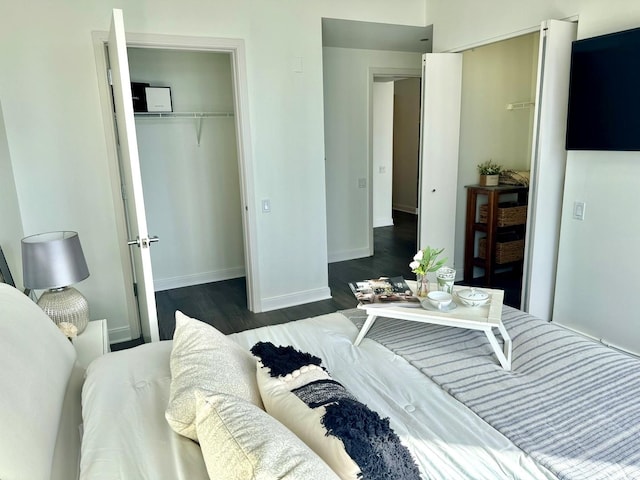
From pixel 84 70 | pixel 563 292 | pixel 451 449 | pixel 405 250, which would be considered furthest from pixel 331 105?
pixel 451 449

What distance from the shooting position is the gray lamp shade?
217cm

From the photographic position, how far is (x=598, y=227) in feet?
9.29

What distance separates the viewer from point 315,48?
3654mm

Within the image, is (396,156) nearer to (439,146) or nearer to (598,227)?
(439,146)

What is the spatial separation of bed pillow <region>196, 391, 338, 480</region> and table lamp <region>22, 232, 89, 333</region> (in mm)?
1552

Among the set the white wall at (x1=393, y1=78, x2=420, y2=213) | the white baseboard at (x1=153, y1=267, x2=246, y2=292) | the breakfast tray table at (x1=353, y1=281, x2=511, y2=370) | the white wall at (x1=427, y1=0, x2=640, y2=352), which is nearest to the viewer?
the breakfast tray table at (x1=353, y1=281, x2=511, y2=370)

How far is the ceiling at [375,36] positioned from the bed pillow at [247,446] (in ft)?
11.6

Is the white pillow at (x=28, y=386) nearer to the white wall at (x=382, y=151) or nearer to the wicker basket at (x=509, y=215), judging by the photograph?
the wicker basket at (x=509, y=215)

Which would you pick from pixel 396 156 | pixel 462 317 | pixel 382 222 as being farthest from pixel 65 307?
pixel 396 156

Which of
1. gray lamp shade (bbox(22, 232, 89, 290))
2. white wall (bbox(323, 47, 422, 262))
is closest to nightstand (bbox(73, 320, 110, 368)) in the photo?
gray lamp shade (bbox(22, 232, 89, 290))

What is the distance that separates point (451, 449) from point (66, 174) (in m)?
2.94

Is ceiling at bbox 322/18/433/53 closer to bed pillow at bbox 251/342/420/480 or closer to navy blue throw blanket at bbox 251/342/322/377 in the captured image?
navy blue throw blanket at bbox 251/342/322/377

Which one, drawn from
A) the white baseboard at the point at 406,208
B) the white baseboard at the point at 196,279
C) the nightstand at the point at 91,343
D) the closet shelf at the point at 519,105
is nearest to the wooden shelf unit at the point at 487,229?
the closet shelf at the point at 519,105

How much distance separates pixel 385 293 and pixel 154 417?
1.28 meters
